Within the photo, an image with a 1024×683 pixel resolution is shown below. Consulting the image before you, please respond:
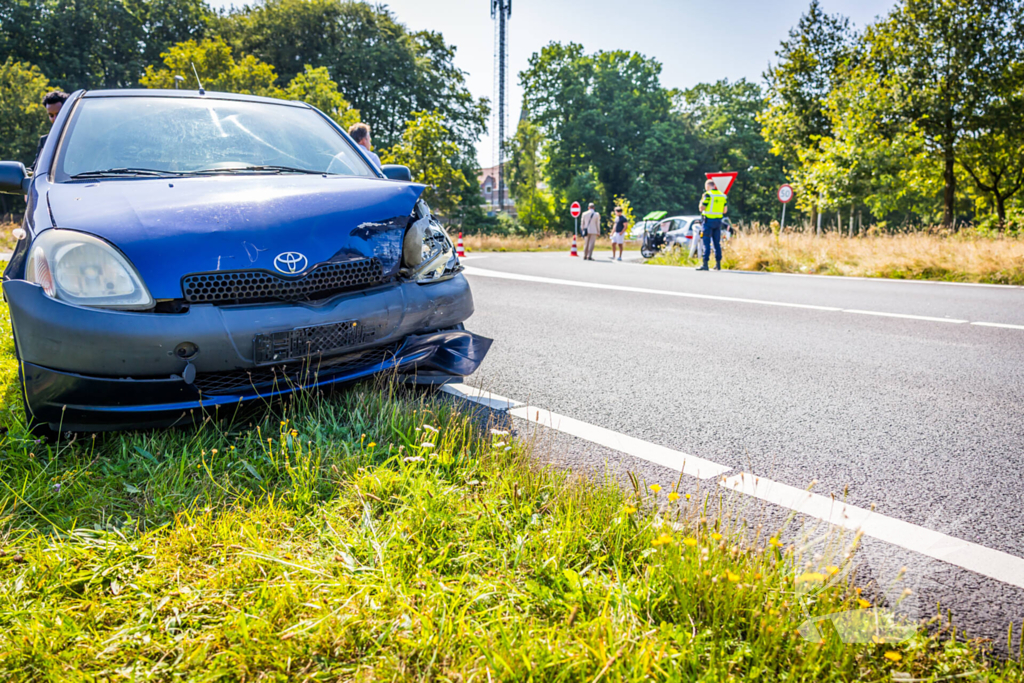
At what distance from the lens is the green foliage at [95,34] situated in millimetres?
42406

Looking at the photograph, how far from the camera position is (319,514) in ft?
6.17

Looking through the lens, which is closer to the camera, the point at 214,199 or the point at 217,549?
the point at 217,549

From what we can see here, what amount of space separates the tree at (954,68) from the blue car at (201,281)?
29806mm

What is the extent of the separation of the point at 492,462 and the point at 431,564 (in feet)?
2.06

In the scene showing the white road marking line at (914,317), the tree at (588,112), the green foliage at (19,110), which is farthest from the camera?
the tree at (588,112)

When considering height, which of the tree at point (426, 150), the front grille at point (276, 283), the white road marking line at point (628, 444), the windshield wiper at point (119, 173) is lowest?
the white road marking line at point (628, 444)

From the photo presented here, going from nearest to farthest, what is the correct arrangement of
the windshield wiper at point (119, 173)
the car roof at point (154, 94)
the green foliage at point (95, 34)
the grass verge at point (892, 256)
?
the windshield wiper at point (119, 173) → the car roof at point (154, 94) → the grass verge at point (892, 256) → the green foliage at point (95, 34)

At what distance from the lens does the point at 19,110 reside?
112 ft

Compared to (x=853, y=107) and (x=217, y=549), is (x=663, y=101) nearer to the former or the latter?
(x=853, y=107)

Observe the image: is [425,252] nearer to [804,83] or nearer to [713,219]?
[713,219]

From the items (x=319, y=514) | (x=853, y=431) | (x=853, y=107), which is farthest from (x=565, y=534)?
(x=853, y=107)

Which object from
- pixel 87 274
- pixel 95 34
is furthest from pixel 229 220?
pixel 95 34

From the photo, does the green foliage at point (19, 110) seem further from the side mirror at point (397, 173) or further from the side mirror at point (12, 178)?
the side mirror at point (397, 173)

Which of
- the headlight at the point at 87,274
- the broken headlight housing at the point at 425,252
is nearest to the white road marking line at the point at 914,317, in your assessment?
the broken headlight housing at the point at 425,252
